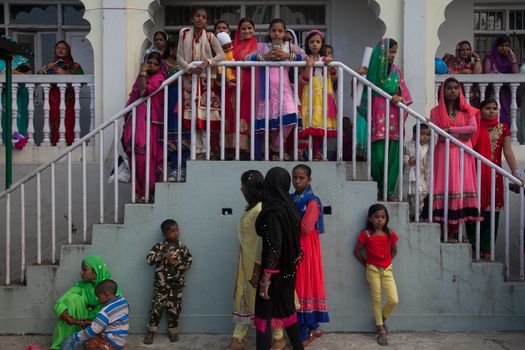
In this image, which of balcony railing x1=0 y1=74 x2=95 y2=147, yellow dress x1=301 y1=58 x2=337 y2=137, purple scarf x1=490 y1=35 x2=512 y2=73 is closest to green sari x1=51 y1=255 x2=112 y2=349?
yellow dress x1=301 y1=58 x2=337 y2=137

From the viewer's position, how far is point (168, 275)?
18.2 feet

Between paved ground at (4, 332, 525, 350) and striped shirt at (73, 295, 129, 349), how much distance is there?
29cm

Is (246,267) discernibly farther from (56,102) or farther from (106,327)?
(56,102)

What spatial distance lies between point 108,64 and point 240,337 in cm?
373

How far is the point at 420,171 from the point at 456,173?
1.06 feet

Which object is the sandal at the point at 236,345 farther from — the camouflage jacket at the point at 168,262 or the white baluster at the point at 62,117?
the white baluster at the point at 62,117

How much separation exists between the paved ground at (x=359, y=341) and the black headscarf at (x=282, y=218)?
1.19 metres

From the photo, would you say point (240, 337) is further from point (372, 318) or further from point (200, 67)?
point (200, 67)

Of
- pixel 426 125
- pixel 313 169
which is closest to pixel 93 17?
pixel 313 169

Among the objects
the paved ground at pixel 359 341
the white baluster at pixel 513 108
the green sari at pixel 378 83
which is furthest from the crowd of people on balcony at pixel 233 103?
the white baluster at pixel 513 108

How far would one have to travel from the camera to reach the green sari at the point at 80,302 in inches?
211

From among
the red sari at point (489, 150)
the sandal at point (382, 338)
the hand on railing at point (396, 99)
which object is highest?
the hand on railing at point (396, 99)

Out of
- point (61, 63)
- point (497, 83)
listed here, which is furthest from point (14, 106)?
point (497, 83)

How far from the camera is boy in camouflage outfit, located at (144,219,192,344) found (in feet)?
18.1
